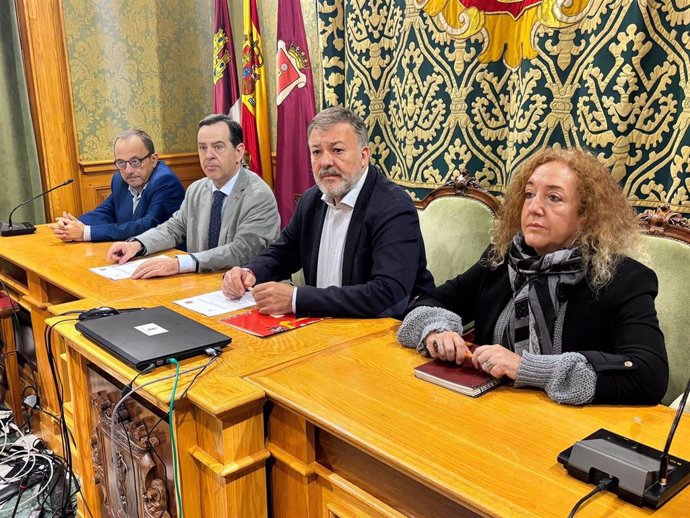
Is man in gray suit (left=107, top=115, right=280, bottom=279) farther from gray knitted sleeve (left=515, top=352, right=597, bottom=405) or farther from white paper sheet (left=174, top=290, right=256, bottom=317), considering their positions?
gray knitted sleeve (left=515, top=352, right=597, bottom=405)

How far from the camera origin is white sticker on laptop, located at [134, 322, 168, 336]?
1.40 metres

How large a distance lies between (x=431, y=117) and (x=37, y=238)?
1.88 meters

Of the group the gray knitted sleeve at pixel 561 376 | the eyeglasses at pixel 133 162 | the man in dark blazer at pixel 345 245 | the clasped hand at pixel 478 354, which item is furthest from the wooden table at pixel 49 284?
the gray knitted sleeve at pixel 561 376

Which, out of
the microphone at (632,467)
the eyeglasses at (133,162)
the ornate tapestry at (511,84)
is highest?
the ornate tapestry at (511,84)

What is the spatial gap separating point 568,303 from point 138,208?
225 centimetres

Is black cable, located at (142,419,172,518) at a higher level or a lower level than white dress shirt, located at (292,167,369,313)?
lower

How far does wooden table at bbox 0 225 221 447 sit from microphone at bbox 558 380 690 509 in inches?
51.9

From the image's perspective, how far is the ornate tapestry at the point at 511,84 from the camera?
1.76m

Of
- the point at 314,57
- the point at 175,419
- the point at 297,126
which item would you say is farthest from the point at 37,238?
the point at 175,419

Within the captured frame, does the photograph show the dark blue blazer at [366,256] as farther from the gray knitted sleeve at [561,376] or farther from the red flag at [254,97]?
the red flag at [254,97]

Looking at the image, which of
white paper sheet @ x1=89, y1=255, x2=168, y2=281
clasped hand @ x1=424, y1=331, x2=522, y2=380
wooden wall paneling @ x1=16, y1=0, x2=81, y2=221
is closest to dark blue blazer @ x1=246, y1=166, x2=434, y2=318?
clasped hand @ x1=424, y1=331, x2=522, y2=380

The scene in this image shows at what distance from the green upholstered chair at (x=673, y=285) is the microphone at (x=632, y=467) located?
766mm

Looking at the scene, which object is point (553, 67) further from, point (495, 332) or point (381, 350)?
point (381, 350)

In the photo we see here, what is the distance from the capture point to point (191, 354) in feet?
4.33
